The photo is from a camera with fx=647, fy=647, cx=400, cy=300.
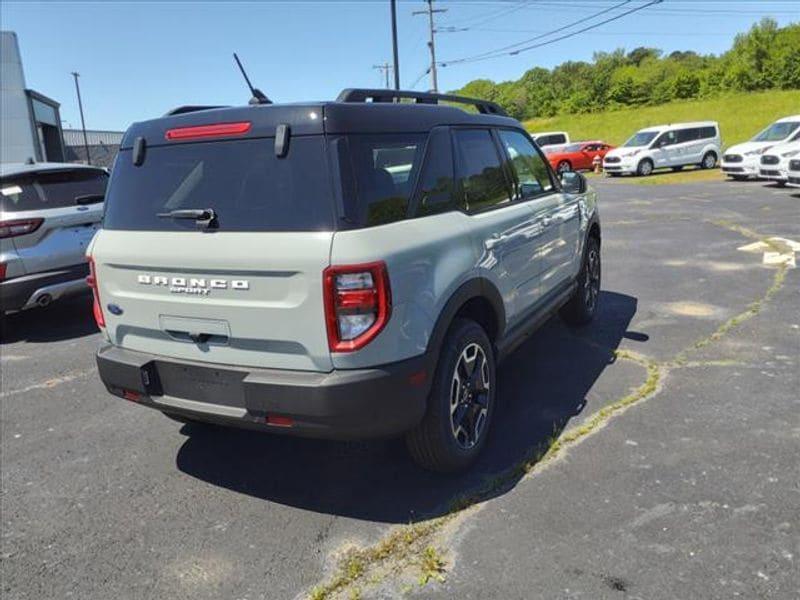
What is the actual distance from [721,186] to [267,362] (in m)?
20.3

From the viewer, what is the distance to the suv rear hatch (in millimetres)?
2744

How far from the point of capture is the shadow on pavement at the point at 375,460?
3.25 meters

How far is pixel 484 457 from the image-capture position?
11.8ft

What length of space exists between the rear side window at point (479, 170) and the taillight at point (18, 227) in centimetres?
452

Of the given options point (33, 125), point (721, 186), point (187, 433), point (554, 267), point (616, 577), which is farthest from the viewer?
point (33, 125)

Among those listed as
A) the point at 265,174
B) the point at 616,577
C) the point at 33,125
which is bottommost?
the point at 616,577

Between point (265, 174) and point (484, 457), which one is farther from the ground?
point (265, 174)

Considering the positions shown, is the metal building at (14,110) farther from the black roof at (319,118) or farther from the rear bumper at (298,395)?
the rear bumper at (298,395)

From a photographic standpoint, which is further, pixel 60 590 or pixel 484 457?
pixel 484 457

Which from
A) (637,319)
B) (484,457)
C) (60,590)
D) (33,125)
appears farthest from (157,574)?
(33,125)

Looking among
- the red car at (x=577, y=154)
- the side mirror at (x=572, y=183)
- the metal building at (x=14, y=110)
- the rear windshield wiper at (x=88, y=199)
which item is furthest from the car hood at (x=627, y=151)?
the metal building at (x=14, y=110)

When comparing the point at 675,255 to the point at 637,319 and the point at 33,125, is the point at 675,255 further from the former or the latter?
the point at 33,125

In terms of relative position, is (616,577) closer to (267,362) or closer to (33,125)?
(267,362)

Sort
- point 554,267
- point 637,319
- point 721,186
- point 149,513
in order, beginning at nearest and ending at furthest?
1. point 149,513
2. point 554,267
3. point 637,319
4. point 721,186
